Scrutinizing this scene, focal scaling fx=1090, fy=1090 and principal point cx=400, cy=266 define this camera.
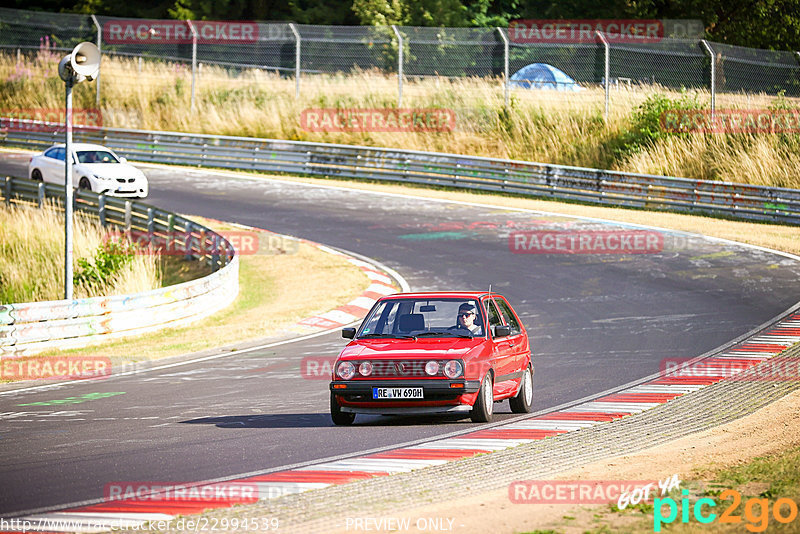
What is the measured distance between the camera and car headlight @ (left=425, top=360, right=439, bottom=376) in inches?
403

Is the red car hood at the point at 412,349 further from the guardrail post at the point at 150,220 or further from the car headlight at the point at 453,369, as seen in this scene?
the guardrail post at the point at 150,220

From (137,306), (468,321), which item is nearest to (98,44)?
(137,306)

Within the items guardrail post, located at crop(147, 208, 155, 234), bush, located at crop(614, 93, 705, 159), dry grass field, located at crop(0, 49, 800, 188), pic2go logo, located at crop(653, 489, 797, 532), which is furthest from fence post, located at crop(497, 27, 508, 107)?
pic2go logo, located at crop(653, 489, 797, 532)

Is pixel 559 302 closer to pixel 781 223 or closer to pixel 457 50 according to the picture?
pixel 781 223

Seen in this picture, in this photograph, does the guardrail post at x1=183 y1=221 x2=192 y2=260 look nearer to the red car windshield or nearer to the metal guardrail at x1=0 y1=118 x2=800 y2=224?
the metal guardrail at x1=0 y1=118 x2=800 y2=224

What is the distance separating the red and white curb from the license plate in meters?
0.58

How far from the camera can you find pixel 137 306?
17.3 metres

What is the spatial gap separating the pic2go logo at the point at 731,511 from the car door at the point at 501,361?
12.7 feet

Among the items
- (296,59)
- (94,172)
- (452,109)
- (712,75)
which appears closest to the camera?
(94,172)

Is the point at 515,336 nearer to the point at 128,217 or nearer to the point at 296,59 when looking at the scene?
the point at 128,217

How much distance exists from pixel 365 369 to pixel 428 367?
2.02ft

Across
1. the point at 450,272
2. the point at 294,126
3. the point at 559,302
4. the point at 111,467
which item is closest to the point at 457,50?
the point at 294,126

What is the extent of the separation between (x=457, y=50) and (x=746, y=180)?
1158cm

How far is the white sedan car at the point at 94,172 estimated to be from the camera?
29906 mm
